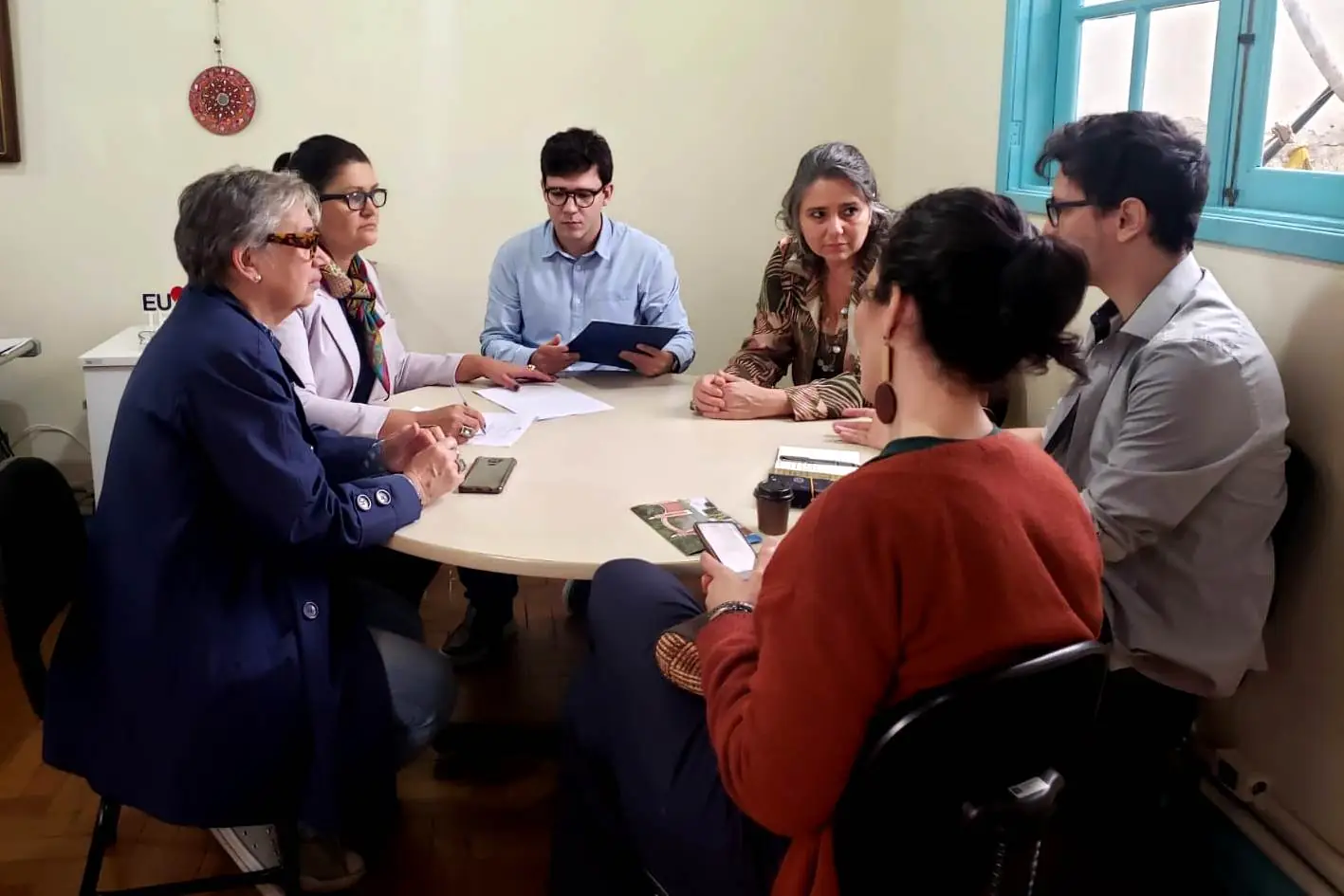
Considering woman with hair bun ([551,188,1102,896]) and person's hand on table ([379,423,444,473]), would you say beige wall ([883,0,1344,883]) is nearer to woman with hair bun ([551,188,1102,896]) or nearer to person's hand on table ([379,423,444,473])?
woman with hair bun ([551,188,1102,896])

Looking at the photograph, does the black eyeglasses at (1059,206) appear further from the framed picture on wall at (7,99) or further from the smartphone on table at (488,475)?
the framed picture on wall at (7,99)

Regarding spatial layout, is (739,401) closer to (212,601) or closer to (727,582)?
(727,582)

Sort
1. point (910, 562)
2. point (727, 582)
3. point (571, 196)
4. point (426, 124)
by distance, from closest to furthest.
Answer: point (910, 562) → point (727, 582) → point (571, 196) → point (426, 124)

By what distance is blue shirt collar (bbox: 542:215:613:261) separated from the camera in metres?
2.91

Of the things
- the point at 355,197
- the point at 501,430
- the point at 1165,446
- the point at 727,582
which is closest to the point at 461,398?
the point at 501,430

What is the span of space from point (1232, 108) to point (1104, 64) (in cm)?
72

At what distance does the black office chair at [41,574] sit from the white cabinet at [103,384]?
1.50 meters

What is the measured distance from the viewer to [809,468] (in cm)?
186

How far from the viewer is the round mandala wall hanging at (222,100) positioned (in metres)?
3.21

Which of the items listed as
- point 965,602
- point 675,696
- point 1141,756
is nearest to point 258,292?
point 675,696

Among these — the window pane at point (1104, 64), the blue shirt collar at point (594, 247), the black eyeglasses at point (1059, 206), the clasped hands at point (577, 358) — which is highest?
the window pane at point (1104, 64)

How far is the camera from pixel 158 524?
1.49 meters

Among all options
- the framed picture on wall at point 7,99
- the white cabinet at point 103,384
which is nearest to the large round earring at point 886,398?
the white cabinet at point 103,384

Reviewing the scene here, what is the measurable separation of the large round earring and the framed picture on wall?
3.11 m
